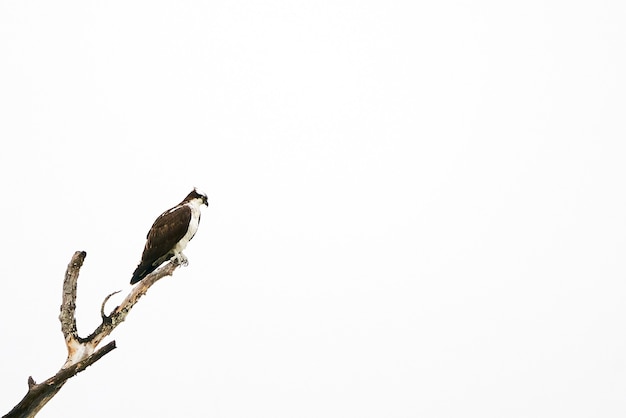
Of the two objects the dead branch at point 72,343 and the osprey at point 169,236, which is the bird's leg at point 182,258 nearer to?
the osprey at point 169,236

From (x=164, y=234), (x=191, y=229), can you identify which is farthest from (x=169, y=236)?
(x=191, y=229)

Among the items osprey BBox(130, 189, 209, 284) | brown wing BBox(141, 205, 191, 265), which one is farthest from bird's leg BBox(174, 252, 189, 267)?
brown wing BBox(141, 205, 191, 265)

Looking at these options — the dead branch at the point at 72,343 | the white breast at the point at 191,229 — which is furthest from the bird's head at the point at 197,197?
the dead branch at the point at 72,343

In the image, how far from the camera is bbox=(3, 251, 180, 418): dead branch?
5867 mm

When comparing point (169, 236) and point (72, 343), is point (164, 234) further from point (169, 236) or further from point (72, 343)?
point (72, 343)

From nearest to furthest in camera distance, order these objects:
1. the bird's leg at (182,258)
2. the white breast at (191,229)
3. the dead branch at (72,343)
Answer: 1. the dead branch at (72,343)
2. the bird's leg at (182,258)
3. the white breast at (191,229)

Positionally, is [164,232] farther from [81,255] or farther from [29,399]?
[29,399]

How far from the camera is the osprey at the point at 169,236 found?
10.6 meters

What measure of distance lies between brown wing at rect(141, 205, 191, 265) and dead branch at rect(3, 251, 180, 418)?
122 inches

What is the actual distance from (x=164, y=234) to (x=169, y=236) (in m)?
0.10

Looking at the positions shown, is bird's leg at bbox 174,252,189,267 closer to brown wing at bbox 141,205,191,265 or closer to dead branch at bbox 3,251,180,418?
brown wing at bbox 141,205,191,265

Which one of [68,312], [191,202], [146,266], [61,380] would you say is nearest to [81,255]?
[68,312]

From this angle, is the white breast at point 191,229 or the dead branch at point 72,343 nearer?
the dead branch at point 72,343

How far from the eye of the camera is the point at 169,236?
10742 mm
